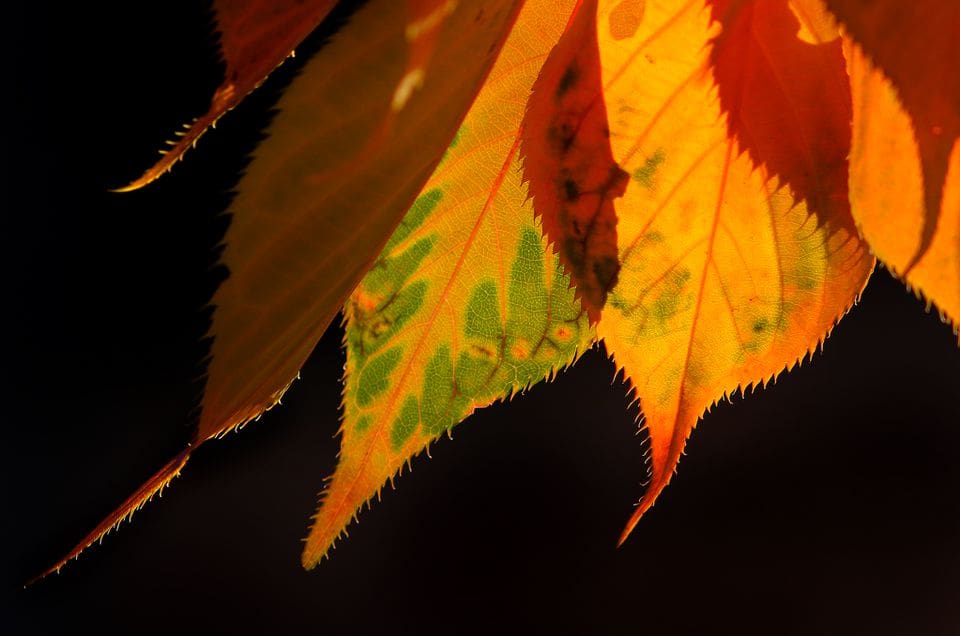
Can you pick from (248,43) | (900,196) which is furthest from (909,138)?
(248,43)

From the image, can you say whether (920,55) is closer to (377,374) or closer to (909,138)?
(909,138)

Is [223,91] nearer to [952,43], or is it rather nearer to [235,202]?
[235,202]

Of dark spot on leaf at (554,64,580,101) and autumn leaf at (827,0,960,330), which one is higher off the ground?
dark spot on leaf at (554,64,580,101)

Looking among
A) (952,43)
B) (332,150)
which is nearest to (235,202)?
(332,150)

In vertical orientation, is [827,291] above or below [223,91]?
below
